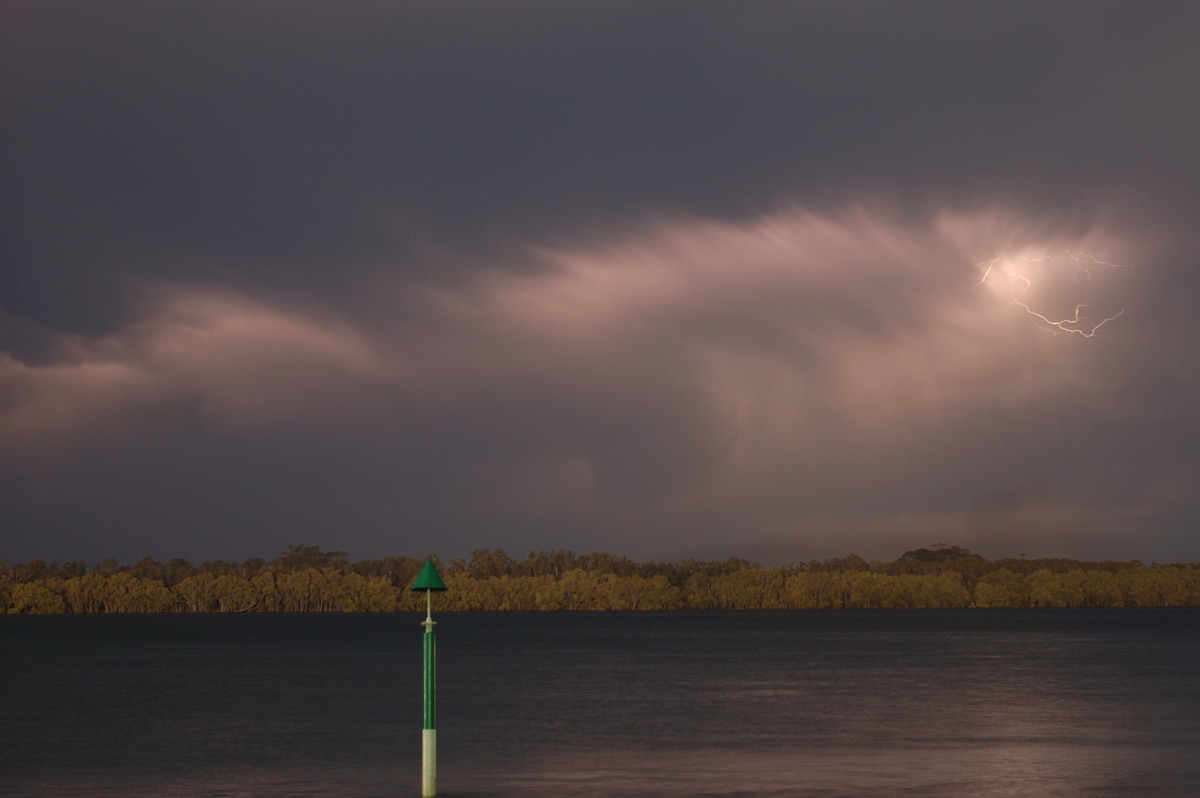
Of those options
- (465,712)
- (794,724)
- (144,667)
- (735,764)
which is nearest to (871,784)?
(735,764)

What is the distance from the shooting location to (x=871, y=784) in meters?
32.6

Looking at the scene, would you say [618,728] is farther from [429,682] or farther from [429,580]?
[429,580]

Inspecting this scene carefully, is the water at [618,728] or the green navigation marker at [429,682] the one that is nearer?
the green navigation marker at [429,682]

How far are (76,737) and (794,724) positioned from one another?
78.8 feet

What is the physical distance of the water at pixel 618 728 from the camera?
112 ft

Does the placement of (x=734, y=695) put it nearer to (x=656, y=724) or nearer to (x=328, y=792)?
(x=656, y=724)

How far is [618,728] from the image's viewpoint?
4912cm

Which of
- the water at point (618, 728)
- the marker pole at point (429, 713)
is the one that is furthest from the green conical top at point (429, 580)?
the water at point (618, 728)

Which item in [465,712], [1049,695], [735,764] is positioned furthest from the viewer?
[1049,695]

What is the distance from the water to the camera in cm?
3403

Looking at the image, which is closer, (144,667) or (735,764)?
(735,764)

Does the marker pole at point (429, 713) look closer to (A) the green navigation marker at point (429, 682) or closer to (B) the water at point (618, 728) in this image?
(A) the green navigation marker at point (429, 682)

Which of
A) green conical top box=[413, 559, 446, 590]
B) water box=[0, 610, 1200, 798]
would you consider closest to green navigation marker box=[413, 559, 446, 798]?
green conical top box=[413, 559, 446, 590]

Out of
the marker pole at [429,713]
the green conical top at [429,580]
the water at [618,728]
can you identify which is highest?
the green conical top at [429,580]
